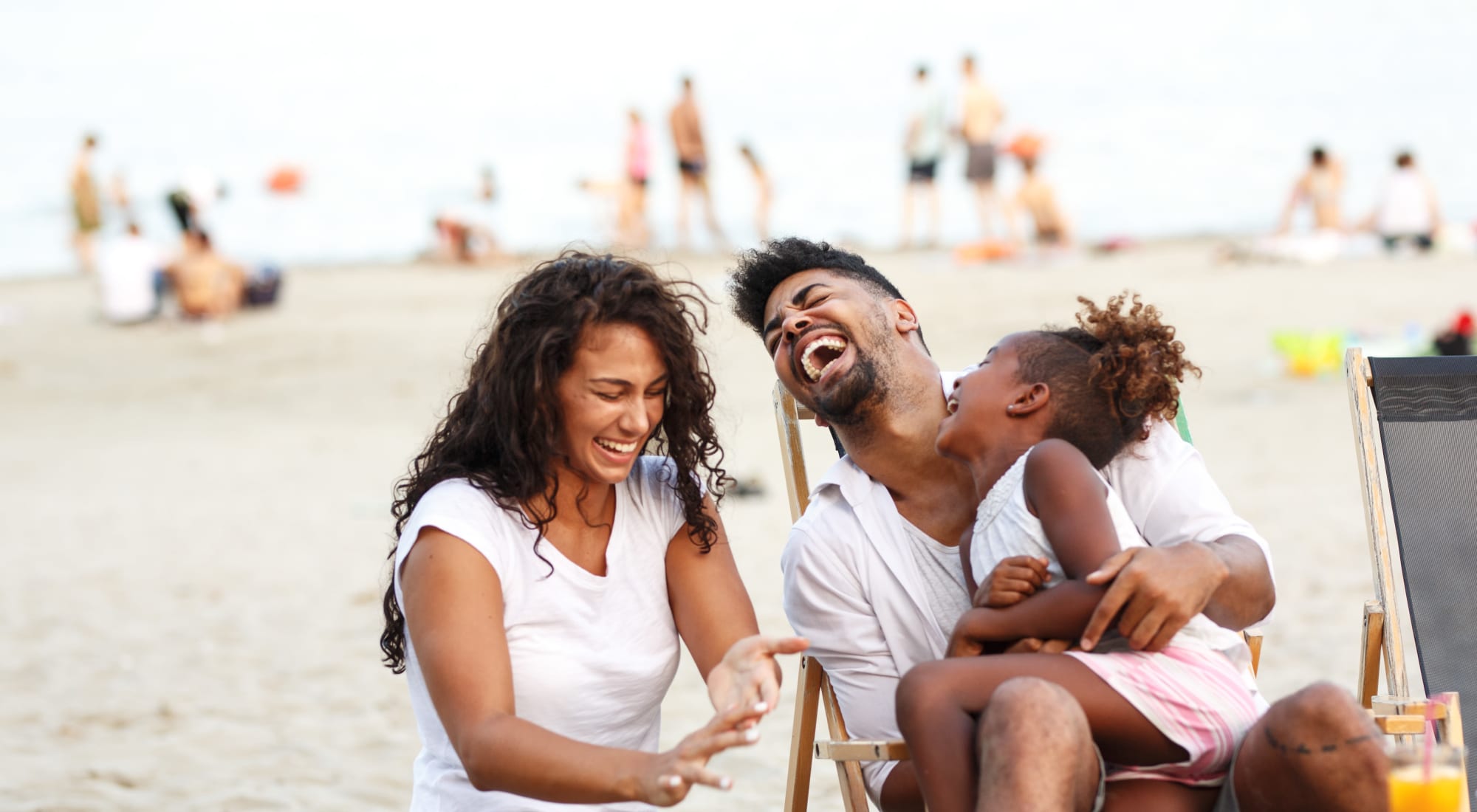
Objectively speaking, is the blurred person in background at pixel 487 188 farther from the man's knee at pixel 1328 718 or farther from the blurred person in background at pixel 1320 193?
the man's knee at pixel 1328 718

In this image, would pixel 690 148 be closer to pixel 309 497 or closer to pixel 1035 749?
pixel 309 497

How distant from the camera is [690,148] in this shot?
17.3 metres

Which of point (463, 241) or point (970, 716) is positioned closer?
point (970, 716)

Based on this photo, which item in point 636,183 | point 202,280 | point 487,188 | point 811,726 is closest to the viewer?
point 811,726

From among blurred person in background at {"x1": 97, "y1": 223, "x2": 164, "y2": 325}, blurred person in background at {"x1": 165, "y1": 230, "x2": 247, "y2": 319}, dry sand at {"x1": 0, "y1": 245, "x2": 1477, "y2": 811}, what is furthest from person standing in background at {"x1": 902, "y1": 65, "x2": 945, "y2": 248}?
blurred person in background at {"x1": 97, "y1": 223, "x2": 164, "y2": 325}

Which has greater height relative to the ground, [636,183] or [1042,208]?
[636,183]

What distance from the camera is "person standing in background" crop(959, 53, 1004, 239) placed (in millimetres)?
16000

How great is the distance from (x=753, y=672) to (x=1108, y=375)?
0.91m

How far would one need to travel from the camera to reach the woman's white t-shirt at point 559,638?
2.47 m

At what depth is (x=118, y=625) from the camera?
239 inches

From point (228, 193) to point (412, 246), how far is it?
5621 mm

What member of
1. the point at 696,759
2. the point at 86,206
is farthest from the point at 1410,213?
the point at 86,206

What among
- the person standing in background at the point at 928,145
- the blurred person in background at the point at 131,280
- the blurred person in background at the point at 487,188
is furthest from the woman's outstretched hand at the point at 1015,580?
the blurred person in background at the point at 487,188

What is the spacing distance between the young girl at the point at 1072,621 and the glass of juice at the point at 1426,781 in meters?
0.49
